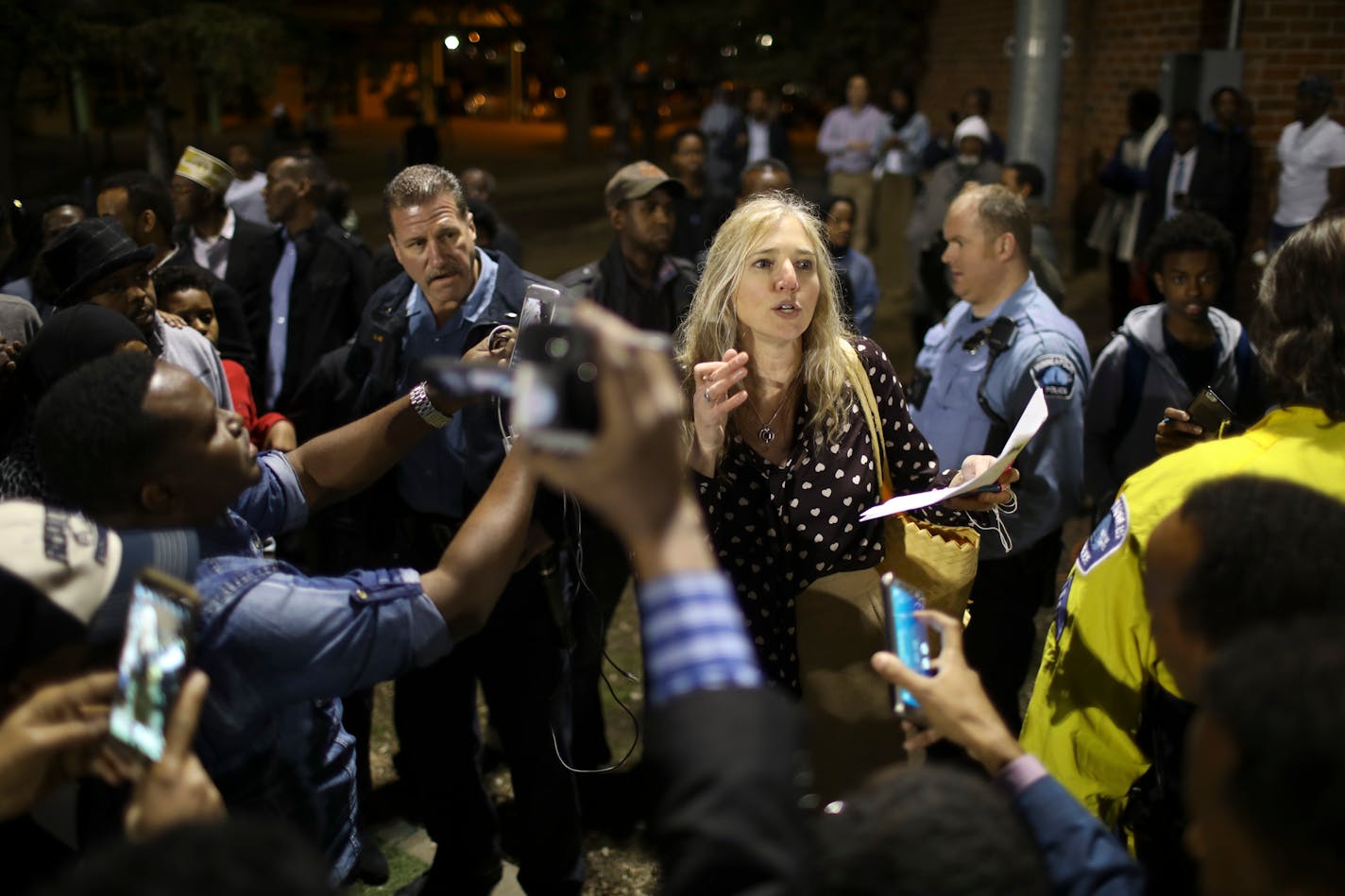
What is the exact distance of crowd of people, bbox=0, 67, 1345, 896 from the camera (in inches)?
50.6

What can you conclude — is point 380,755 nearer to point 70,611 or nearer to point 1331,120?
point 70,611

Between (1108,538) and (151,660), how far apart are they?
1675mm

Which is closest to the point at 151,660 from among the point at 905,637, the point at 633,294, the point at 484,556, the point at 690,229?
the point at 484,556

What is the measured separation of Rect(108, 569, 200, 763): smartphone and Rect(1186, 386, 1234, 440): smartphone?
2.52 m

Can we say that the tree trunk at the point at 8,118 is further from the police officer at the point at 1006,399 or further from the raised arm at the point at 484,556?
the raised arm at the point at 484,556

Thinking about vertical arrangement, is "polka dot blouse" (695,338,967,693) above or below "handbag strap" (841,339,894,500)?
below

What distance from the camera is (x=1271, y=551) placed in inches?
61.5

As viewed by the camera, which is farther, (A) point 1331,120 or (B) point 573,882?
(A) point 1331,120

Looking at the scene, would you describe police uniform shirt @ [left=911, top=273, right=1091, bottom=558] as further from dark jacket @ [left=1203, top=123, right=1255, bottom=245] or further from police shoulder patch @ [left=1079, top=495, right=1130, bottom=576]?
dark jacket @ [left=1203, top=123, right=1255, bottom=245]

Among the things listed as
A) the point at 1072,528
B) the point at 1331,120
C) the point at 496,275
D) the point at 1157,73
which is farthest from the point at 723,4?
the point at 496,275

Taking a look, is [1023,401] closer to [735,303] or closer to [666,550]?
[735,303]

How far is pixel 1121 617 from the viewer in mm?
2105

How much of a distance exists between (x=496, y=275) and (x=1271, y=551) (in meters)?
2.72

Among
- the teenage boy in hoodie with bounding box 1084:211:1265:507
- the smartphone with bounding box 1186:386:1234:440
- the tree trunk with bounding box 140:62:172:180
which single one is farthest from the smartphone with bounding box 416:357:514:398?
the tree trunk with bounding box 140:62:172:180
